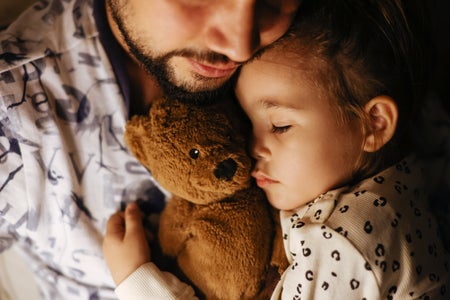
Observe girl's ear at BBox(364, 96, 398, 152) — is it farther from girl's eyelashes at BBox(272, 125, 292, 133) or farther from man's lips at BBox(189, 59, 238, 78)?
man's lips at BBox(189, 59, 238, 78)

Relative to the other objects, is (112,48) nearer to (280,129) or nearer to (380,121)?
(280,129)

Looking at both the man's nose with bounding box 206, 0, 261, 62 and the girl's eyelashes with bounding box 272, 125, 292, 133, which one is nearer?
the man's nose with bounding box 206, 0, 261, 62

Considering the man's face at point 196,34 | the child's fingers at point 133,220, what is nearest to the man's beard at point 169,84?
the man's face at point 196,34

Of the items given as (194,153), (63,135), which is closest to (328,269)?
(194,153)

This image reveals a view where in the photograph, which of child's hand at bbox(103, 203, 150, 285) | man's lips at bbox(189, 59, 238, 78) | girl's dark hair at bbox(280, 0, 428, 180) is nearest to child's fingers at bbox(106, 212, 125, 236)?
child's hand at bbox(103, 203, 150, 285)

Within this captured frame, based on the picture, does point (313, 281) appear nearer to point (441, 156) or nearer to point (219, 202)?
point (219, 202)

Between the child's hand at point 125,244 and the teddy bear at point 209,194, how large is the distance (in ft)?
0.18

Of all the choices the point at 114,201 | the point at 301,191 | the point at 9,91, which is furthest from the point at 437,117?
the point at 9,91

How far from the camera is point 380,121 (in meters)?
0.86

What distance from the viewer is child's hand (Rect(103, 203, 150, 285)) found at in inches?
35.4

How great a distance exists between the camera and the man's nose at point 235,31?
0.69 m

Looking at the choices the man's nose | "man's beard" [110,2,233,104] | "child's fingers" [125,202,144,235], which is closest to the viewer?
the man's nose

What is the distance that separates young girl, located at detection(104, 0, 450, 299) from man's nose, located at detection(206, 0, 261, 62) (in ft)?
0.34

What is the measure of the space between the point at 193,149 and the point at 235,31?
0.70ft
